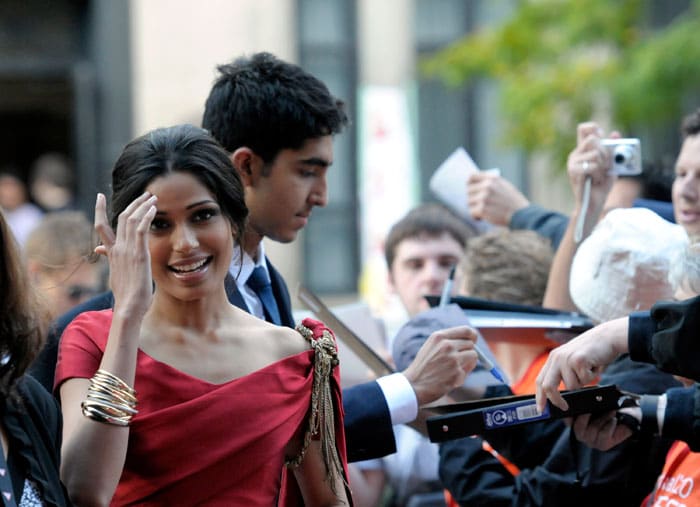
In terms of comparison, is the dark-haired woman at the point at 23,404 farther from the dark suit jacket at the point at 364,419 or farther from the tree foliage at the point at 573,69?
the tree foliage at the point at 573,69

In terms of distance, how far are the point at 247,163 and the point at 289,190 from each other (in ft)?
0.43

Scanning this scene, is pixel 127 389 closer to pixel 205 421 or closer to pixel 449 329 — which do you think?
pixel 205 421

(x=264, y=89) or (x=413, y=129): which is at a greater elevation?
(x=264, y=89)

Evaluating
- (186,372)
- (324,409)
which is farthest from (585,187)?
(186,372)

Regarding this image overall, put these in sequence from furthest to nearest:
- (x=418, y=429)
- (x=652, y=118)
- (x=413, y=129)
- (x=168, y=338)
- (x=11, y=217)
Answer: (x=413, y=129) → (x=11, y=217) → (x=652, y=118) → (x=418, y=429) → (x=168, y=338)

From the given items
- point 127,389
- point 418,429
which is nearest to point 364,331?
point 418,429

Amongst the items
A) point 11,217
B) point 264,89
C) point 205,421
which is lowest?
point 11,217

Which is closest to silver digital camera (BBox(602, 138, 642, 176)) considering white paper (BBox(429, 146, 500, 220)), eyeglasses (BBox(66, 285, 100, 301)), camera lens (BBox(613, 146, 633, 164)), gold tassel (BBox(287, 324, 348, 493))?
camera lens (BBox(613, 146, 633, 164))

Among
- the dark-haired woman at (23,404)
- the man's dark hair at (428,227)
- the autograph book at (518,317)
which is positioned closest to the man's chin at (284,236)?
the autograph book at (518,317)

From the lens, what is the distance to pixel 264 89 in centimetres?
346

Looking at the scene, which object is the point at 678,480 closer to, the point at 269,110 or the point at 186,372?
the point at 186,372

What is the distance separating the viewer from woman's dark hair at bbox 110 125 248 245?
112 inches

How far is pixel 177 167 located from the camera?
2848 mm

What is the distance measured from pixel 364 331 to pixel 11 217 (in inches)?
289
